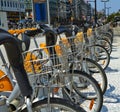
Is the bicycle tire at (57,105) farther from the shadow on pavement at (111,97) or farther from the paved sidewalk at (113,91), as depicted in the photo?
the shadow on pavement at (111,97)

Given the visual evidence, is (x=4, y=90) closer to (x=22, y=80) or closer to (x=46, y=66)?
(x=46, y=66)

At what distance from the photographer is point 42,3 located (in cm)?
1803

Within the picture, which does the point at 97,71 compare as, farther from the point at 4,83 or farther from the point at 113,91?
the point at 4,83

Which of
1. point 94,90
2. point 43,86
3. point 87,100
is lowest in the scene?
point 87,100

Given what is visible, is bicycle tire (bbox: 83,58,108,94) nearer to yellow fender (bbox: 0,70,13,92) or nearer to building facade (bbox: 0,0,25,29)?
yellow fender (bbox: 0,70,13,92)

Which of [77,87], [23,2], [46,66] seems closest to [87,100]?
[77,87]

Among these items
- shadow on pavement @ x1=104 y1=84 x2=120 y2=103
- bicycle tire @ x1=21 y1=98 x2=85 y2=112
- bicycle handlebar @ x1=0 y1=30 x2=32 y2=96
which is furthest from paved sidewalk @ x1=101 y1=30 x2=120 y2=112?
bicycle handlebar @ x1=0 y1=30 x2=32 y2=96

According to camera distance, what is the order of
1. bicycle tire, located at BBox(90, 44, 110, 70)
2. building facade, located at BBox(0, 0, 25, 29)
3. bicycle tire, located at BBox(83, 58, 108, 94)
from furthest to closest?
building facade, located at BBox(0, 0, 25, 29), bicycle tire, located at BBox(90, 44, 110, 70), bicycle tire, located at BBox(83, 58, 108, 94)

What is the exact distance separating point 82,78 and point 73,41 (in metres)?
0.50

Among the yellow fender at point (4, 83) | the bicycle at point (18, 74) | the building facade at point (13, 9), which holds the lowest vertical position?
the building facade at point (13, 9)

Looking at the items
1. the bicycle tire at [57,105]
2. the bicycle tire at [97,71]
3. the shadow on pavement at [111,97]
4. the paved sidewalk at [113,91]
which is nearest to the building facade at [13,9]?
the paved sidewalk at [113,91]

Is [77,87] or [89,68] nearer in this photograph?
[77,87]

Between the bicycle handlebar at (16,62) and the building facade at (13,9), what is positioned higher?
the bicycle handlebar at (16,62)

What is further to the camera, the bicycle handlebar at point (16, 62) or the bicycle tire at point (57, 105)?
the bicycle tire at point (57, 105)
